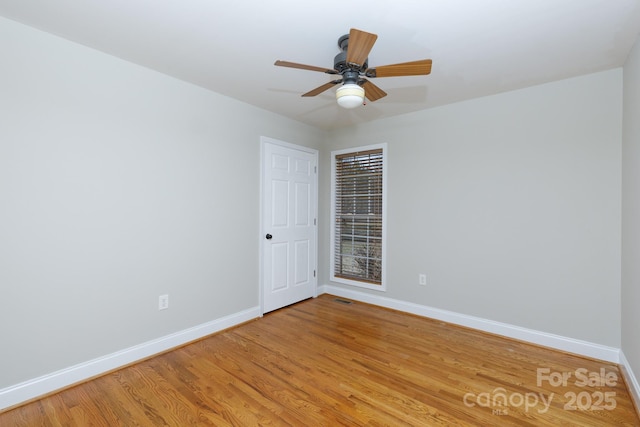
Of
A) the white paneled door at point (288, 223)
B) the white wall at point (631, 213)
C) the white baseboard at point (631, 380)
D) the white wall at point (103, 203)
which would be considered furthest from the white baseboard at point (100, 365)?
the white wall at point (631, 213)

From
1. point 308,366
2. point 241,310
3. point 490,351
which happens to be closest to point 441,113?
point 490,351

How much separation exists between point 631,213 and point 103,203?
4.00 meters

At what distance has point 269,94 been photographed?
121 inches

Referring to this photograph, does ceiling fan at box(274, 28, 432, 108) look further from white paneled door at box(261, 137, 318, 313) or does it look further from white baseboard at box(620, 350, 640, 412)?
white baseboard at box(620, 350, 640, 412)

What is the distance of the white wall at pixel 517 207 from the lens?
8.32ft

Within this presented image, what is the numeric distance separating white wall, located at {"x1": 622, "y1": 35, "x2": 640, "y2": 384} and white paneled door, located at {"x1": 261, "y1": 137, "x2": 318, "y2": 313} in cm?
316

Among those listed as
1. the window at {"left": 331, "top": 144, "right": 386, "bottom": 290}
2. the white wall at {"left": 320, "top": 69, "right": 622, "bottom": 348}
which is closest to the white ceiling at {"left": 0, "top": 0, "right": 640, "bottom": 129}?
the white wall at {"left": 320, "top": 69, "right": 622, "bottom": 348}

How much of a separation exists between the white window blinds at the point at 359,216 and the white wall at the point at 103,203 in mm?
1635

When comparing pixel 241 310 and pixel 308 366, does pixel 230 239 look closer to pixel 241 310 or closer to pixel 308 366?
pixel 241 310

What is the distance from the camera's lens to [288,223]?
3875 millimetres

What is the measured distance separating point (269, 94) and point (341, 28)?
1.32 m

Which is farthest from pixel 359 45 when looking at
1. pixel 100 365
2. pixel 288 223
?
pixel 100 365

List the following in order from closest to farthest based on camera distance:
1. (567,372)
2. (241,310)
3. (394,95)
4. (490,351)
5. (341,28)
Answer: (341,28)
(567,372)
(490,351)
(394,95)
(241,310)

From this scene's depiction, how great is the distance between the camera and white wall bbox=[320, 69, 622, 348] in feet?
8.32
